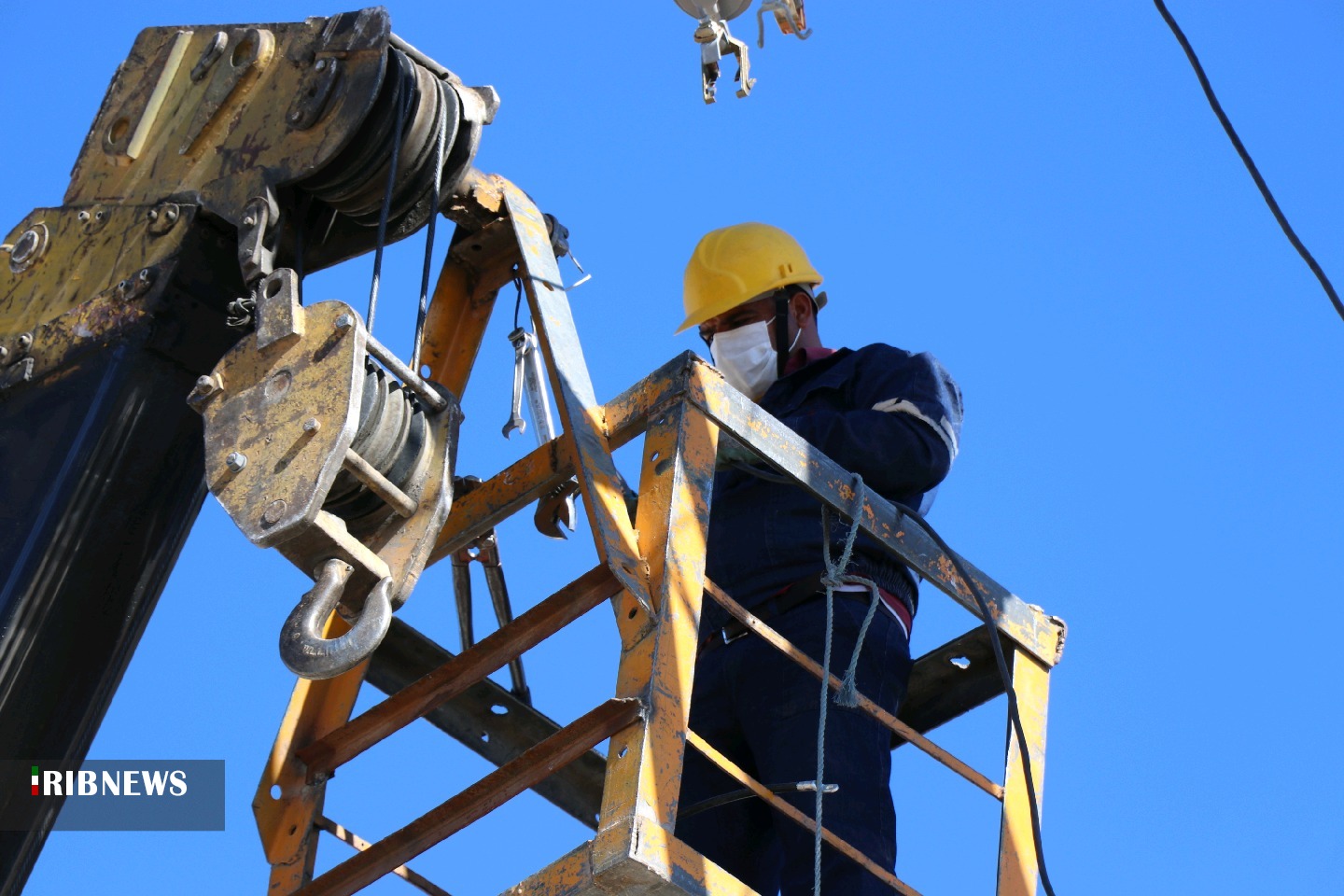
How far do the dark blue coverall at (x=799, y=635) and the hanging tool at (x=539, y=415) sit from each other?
0.56 m

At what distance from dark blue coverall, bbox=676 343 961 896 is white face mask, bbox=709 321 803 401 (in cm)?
58

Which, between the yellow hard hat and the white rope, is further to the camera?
the yellow hard hat

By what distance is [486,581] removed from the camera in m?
6.21

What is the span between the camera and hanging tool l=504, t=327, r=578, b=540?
19.0ft

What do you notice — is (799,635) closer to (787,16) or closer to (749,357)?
(749,357)

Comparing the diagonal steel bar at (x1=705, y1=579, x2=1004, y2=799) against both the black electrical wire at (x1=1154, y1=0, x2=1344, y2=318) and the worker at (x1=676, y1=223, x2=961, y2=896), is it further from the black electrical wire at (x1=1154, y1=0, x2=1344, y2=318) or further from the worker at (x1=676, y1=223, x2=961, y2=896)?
the black electrical wire at (x1=1154, y1=0, x2=1344, y2=318)

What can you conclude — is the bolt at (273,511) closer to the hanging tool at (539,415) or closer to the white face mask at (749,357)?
the hanging tool at (539,415)

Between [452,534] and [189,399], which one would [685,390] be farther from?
[189,399]

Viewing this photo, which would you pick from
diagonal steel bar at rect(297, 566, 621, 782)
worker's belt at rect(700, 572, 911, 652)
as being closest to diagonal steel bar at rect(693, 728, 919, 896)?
diagonal steel bar at rect(297, 566, 621, 782)

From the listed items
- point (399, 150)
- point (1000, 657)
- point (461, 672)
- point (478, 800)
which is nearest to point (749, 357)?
point (1000, 657)

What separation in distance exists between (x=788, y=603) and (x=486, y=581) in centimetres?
100

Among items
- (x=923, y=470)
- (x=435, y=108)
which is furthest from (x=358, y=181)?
(x=923, y=470)

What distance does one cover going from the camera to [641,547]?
5090 millimetres

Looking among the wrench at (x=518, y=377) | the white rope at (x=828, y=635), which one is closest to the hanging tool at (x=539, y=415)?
the wrench at (x=518, y=377)
